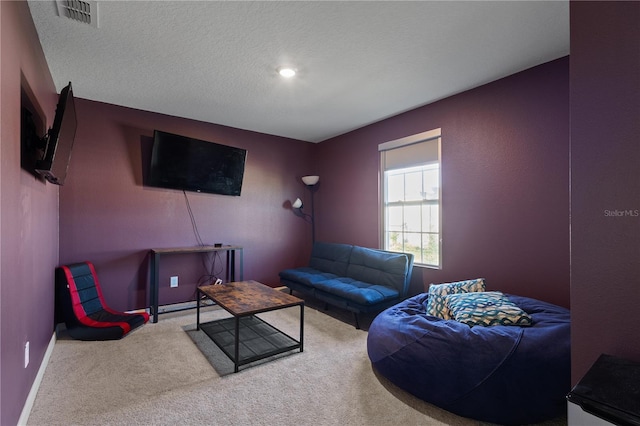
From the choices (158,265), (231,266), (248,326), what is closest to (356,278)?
(248,326)

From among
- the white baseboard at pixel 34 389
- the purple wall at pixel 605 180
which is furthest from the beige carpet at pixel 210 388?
the purple wall at pixel 605 180

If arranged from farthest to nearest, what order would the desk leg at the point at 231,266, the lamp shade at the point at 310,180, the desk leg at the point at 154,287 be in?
the lamp shade at the point at 310,180 → the desk leg at the point at 231,266 → the desk leg at the point at 154,287

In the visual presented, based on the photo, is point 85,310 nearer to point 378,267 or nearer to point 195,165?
point 195,165

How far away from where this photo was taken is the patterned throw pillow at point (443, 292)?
7.83 ft

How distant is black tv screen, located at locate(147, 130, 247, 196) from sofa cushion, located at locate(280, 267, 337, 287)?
139 cm

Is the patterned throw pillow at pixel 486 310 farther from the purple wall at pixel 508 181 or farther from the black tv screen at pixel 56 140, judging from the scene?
the black tv screen at pixel 56 140

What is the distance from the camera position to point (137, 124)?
363 cm

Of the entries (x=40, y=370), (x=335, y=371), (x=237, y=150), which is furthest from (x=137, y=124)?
(x=335, y=371)

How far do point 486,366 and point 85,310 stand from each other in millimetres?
3569

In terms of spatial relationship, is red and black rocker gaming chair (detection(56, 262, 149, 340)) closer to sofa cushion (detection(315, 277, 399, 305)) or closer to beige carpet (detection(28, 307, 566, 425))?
beige carpet (detection(28, 307, 566, 425))

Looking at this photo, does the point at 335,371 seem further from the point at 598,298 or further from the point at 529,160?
the point at 529,160

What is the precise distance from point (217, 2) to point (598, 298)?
2.38 metres

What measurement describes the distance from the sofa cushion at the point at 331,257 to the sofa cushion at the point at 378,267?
0.10m

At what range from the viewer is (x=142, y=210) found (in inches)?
144
